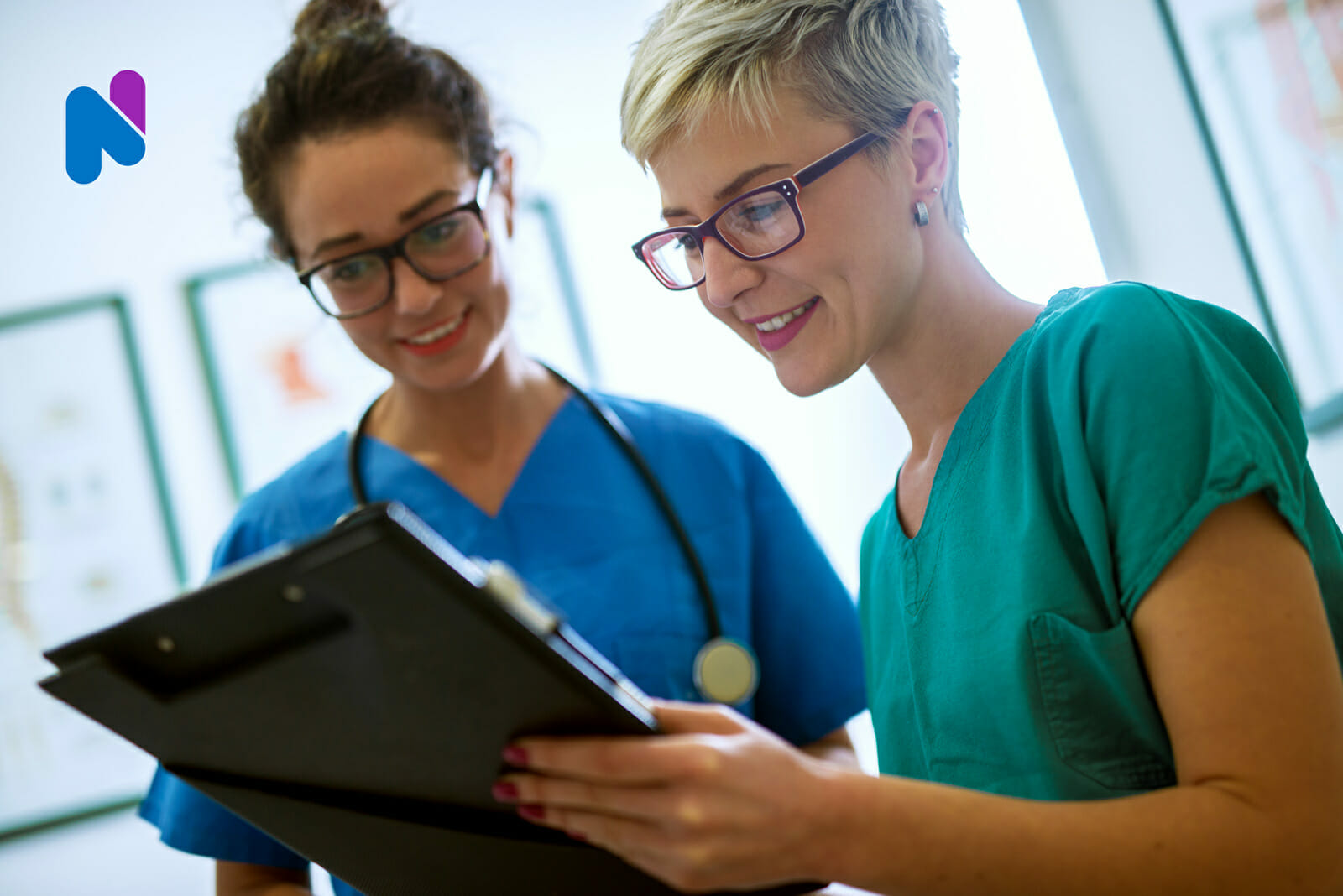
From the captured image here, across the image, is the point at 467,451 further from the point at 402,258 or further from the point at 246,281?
the point at 246,281

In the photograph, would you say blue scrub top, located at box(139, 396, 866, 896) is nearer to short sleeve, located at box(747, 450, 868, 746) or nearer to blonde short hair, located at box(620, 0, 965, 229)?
short sleeve, located at box(747, 450, 868, 746)

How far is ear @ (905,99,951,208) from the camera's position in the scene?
0.81 m

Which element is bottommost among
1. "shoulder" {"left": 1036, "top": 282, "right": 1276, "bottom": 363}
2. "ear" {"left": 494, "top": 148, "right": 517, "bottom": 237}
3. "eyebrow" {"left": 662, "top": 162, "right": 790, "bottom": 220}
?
"shoulder" {"left": 1036, "top": 282, "right": 1276, "bottom": 363}

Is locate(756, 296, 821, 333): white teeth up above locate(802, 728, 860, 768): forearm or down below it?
above

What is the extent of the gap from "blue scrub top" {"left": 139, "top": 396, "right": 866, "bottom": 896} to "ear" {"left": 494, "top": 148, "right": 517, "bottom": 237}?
24 cm

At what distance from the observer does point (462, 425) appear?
1.25 meters

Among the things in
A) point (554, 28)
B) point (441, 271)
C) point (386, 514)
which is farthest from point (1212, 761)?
point (554, 28)

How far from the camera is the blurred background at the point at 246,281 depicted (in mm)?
1615

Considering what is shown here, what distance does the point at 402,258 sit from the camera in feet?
3.63

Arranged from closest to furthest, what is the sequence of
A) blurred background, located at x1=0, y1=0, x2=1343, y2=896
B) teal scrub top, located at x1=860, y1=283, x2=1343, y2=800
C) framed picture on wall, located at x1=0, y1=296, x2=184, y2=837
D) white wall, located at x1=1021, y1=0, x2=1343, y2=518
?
teal scrub top, located at x1=860, y1=283, x2=1343, y2=800 < white wall, located at x1=1021, y1=0, x2=1343, y2=518 < blurred background, located at x1=0, y1=0, x2=1343, y2=896 < framed picture on wall, located at x1=0, y1=296, x2=184, y2=837

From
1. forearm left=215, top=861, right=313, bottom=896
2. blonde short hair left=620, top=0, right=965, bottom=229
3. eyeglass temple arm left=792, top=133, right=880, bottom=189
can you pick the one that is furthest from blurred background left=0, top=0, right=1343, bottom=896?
forearm left=215, top=861, right=313, bottom=896

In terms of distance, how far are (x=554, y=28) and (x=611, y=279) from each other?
52 centimetres

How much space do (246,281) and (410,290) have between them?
4.00 ft

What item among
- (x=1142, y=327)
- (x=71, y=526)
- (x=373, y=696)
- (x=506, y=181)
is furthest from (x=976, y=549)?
(x=71, y=526)
